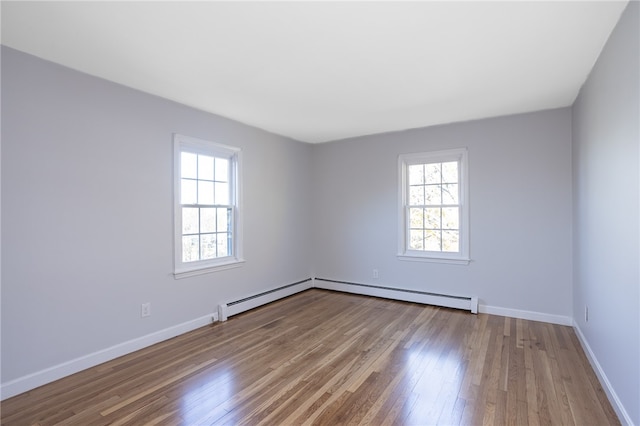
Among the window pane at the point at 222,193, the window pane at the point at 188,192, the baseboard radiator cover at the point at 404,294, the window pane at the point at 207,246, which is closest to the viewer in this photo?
the window pane at the point at 188,192

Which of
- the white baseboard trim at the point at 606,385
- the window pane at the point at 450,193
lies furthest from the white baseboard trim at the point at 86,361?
the white baseboard trim at the point at 606,385

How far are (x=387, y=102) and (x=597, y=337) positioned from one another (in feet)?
8.99

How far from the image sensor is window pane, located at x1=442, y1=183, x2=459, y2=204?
4348 millimetres

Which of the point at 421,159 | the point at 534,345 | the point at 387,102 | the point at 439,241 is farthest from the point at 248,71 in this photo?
the point at 534,345

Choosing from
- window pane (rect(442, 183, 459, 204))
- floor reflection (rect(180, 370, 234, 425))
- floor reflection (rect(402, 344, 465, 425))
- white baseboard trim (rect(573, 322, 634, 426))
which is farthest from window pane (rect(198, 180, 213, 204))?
white baseboard trim (rect(573, 322, 634, 426))

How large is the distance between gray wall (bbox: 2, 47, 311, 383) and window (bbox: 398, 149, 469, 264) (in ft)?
8.57

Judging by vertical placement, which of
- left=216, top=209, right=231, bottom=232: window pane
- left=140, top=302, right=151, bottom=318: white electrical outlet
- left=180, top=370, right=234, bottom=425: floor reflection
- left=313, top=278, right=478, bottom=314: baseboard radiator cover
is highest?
Result: left=216, top=209, right=231, bottom=232: window pane

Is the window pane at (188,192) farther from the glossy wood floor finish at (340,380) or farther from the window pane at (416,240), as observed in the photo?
the window pane at (416,240)

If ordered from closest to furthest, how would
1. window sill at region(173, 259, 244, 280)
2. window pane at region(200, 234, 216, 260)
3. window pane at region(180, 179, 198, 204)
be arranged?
1. window sill at region(173, 259, 244, 280)
2. window pane at region(180, 179, 198, 204)
3. window pane at region(200, 234, 216, 260)

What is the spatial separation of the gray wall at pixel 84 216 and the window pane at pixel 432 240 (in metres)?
2.81

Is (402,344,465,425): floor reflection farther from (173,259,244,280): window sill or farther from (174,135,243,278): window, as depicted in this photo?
(174,135,243,278): window

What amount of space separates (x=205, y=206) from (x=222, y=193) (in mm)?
350

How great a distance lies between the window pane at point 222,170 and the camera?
3988 millimetres

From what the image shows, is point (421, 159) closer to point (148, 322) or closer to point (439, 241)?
point (439, 241)
